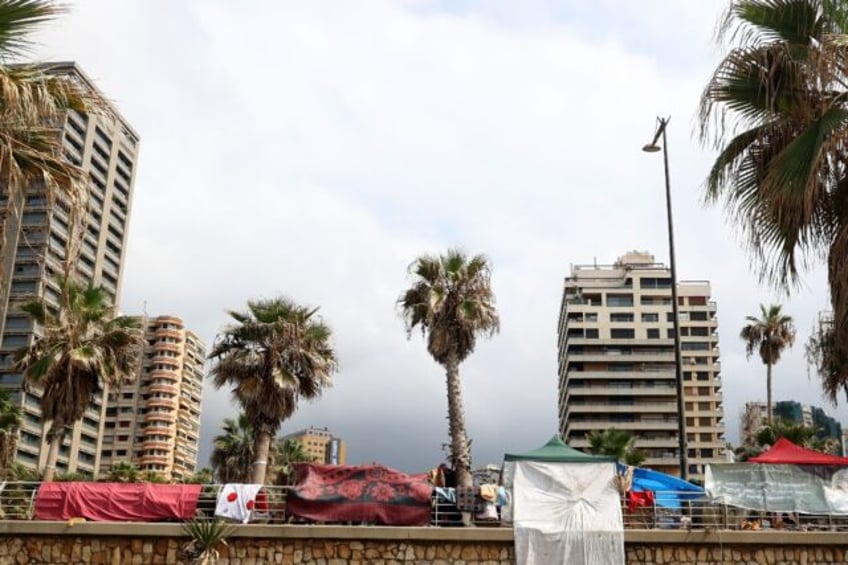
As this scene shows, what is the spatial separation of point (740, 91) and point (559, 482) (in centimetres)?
928

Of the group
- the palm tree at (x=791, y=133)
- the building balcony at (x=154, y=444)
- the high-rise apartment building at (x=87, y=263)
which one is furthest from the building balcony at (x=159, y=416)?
the palm tree at (x=791, y=133)

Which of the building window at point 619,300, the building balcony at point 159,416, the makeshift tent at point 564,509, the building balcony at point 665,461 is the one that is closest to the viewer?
the makeshift tent at point 564,509

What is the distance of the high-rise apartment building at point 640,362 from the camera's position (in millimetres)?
98625

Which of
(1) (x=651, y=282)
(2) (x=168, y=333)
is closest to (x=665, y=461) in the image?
(1) (x=651, y=282)

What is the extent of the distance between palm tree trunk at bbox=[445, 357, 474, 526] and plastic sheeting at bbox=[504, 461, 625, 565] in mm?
9381

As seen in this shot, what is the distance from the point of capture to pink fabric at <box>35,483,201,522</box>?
18453mm

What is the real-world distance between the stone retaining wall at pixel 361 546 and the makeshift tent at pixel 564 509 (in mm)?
376

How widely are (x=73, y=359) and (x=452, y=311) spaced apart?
1227 cm

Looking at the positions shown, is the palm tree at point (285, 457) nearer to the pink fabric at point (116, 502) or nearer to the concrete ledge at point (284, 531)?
the pink fabric at point (116, 502)

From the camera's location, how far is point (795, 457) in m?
19.9

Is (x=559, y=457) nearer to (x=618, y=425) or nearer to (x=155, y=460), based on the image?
(x=618, y=425)

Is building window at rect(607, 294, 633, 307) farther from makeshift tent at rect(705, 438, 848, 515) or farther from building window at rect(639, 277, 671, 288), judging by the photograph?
makeshift tent at rect(705, 438, 848, 515)

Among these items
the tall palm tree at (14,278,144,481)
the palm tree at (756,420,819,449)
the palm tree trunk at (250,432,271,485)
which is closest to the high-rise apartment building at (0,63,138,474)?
the tall palm tree at (14,278,144,481)

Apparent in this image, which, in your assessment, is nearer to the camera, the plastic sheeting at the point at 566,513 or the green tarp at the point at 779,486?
the plastic sheeting at the point at 566,513
